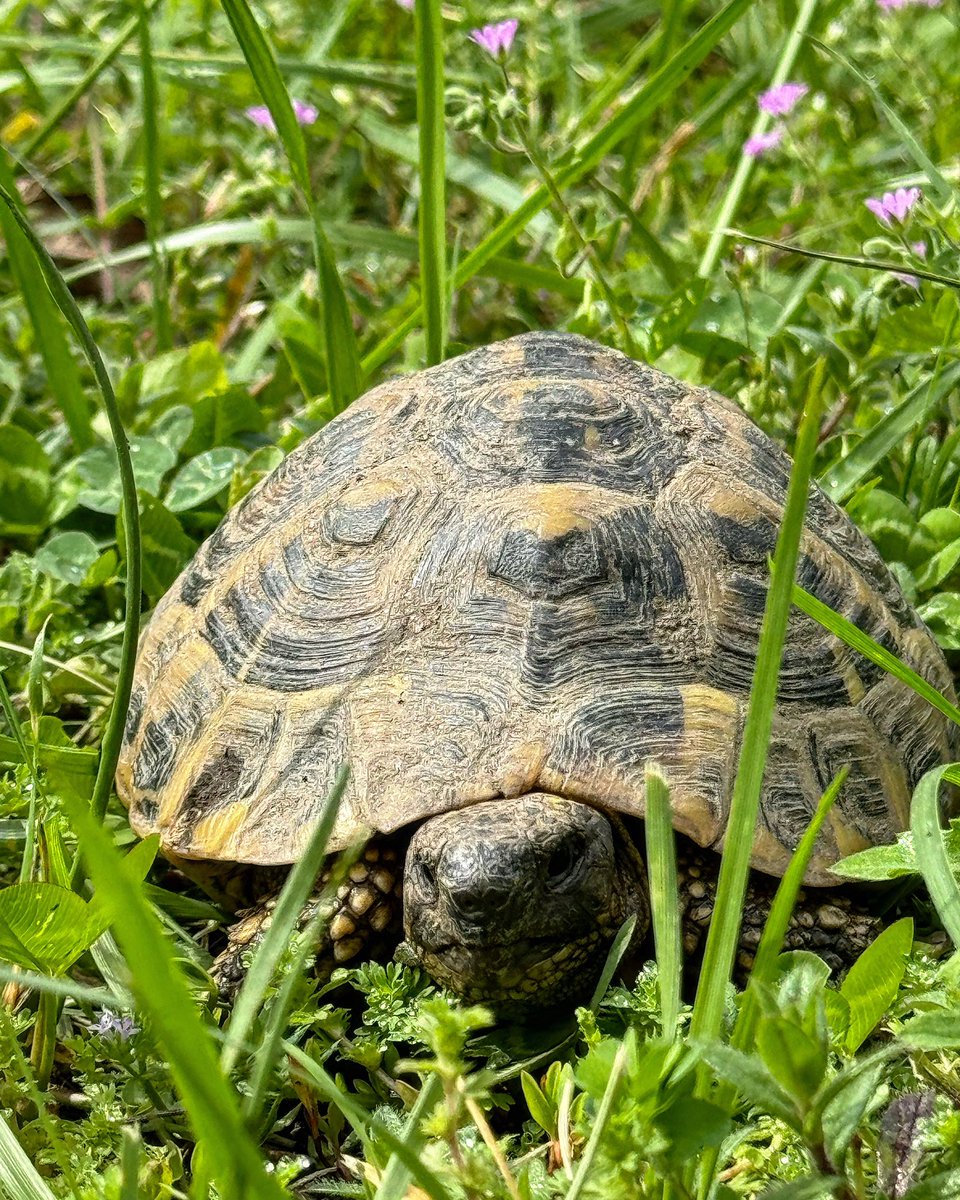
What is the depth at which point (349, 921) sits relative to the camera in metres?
2.49

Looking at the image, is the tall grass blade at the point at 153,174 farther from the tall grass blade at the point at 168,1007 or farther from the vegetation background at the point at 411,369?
the tall grass blade at the point at 168,1007

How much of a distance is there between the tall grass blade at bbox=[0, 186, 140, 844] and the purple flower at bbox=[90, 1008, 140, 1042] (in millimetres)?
320

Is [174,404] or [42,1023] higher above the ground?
[174,404]

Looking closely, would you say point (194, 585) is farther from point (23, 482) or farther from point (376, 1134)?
point (376, 1134)

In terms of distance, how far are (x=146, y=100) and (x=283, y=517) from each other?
170 cm

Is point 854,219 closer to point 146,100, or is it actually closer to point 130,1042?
point 146,100

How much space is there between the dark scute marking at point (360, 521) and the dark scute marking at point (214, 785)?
0.47 meters

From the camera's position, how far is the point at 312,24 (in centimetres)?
611

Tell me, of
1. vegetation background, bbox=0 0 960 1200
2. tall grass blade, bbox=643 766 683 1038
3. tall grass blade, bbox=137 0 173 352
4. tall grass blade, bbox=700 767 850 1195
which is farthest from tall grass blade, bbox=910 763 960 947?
tall grass blade, bbox=137 0 173 352

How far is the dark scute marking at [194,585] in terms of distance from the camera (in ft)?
9.85

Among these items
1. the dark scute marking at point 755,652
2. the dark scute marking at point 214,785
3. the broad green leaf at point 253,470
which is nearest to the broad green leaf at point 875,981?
the dark scute marking at point 755,652

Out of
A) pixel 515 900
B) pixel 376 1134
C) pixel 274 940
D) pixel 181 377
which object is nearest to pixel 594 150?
pixel 181 377

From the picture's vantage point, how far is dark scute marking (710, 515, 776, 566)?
106 inches

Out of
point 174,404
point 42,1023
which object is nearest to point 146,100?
point 174,404
